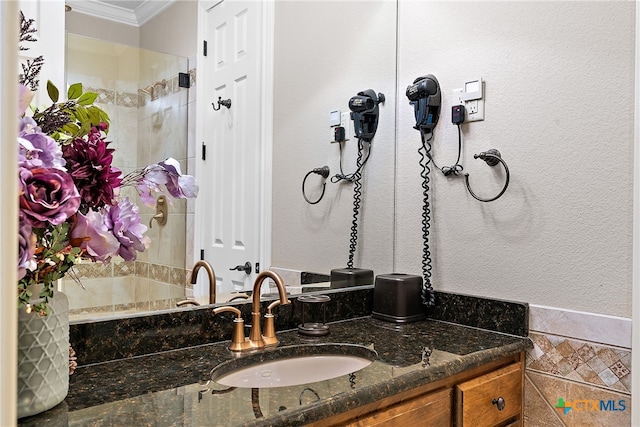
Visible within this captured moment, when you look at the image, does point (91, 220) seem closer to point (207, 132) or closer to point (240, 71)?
point (207, 132)

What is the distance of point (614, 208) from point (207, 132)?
112 centimetres

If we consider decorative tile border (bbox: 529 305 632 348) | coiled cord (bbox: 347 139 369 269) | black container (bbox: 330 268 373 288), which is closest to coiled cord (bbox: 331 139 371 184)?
coiled cord (bbox: 347 139 369 269)

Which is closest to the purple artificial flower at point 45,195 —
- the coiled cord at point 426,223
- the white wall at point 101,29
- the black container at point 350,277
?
the white wall at point 101,29

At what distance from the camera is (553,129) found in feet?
4.79

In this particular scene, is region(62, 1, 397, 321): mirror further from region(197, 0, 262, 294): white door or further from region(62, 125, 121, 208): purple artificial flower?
region(62, 125, 121, 208): purple artificial flower

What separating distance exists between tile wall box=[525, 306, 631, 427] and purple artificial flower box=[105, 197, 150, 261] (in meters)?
1.15

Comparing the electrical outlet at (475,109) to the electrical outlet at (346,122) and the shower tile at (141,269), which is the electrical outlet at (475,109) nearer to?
the electrical outlet at (346,122)

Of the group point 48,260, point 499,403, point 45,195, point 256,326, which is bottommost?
point 499,403

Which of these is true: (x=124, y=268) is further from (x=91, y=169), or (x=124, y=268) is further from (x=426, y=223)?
(x=426, y=223)

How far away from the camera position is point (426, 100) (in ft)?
5.71

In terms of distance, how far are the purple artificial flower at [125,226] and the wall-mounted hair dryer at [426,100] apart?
1.13 m

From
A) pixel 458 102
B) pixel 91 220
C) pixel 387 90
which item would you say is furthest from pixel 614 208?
pixel 91 220

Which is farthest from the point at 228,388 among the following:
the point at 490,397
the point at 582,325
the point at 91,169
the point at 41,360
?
the point at 582,325

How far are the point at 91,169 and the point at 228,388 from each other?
51 centimetres
